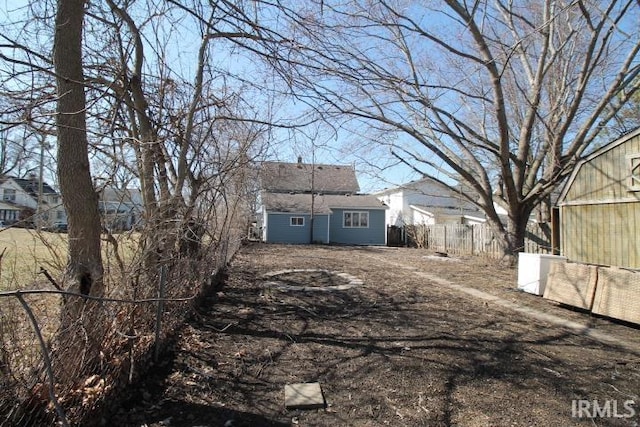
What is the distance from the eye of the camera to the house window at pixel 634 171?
6.93 metres

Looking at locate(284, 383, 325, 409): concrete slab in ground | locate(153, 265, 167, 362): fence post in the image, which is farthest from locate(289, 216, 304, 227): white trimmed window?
locate(284, 383, 325, 409): concrete slab in ground

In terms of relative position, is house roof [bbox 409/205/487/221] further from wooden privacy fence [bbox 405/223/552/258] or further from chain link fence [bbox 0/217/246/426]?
chain link fence [bbox 0/217/246/426]

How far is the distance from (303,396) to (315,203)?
2593 centimetres

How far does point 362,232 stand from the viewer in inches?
1163

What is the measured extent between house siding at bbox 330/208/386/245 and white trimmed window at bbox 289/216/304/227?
2.70 meters

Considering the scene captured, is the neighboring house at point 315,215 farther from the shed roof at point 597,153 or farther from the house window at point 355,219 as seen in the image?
the shed roof at point 597,153

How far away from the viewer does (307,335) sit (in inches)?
210

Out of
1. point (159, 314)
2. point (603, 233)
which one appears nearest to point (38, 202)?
point (159, 314)

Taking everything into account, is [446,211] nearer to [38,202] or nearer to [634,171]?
[634,171]

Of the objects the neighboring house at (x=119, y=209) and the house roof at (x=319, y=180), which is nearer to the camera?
the neighboring house at (x=119, y=209)

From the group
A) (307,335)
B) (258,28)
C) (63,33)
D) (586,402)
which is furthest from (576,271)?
(63,33)

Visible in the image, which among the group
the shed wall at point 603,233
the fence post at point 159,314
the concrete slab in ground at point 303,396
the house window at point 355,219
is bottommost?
the concrete slab in ground at point 303,396

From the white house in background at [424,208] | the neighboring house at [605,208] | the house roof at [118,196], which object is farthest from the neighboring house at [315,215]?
the house roof at [118,196]

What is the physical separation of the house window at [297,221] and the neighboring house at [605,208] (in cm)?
2051
